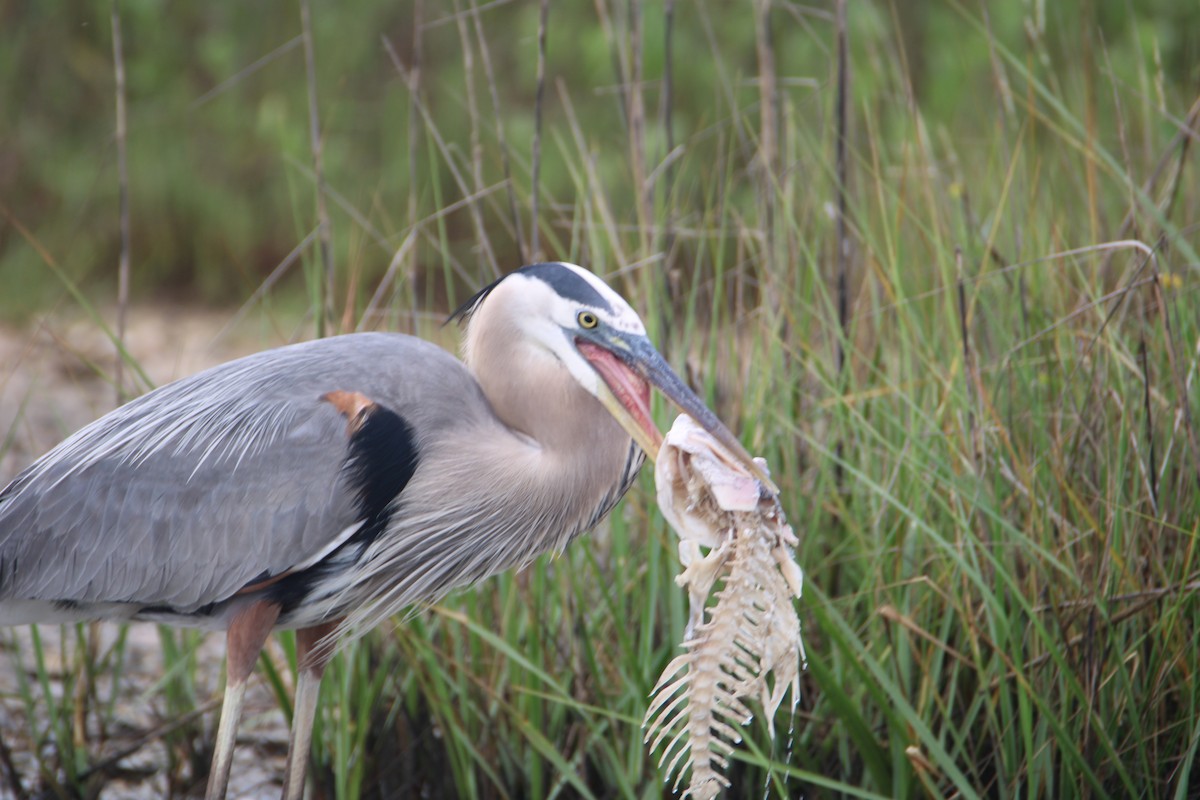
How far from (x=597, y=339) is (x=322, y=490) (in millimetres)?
632

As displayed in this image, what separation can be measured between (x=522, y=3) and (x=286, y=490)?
5939 mm

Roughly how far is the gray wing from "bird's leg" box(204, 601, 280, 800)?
3.2 inches

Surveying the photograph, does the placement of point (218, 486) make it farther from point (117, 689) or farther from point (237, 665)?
point (117, 689)

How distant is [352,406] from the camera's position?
9.18 ft

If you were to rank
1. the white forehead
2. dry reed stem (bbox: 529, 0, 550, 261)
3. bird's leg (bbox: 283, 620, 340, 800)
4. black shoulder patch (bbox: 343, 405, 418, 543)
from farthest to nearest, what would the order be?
dry reed stem (bbox: 529, 0, 550, 261) < bird's leg (bbox: 283, 620, 340, 800) < black shoulder patch (bbox: 343, 405, 418, 543) < the white forehead

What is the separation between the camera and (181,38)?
8602 millimetres

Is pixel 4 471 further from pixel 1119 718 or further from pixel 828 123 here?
pixel 1119 718

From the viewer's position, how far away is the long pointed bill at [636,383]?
245cm

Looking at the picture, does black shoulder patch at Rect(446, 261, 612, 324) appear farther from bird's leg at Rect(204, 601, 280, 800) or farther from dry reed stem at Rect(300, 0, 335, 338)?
bird's leg at Rect(204, 601, 280, 800)

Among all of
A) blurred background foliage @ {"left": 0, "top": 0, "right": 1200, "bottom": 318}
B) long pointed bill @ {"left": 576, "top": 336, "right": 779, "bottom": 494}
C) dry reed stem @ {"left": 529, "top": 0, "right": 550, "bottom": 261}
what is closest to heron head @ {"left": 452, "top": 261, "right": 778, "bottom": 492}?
long pointed bill @ {"left": 576, "top": 336, "right": 779, "bottom": 494}

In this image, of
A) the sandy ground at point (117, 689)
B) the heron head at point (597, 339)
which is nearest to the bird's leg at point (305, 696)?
the sandy ground at point (117, 689)

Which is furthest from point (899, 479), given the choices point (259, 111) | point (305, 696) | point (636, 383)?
point (259, 111)

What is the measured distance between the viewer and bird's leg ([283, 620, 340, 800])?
300cm

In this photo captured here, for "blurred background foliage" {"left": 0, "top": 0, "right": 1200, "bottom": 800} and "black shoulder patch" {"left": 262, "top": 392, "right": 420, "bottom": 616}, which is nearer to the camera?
"blurred background foliage" {"left": 0, "top": 0, "right": 1200, "bottom": 800}
